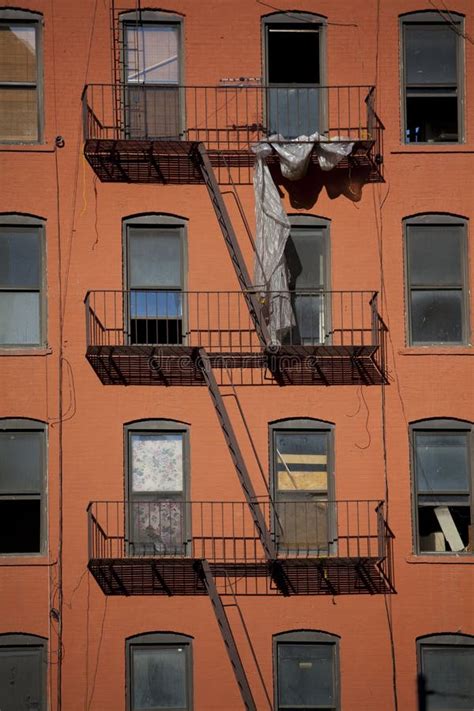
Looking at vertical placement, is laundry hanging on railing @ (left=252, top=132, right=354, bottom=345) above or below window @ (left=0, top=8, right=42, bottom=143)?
below

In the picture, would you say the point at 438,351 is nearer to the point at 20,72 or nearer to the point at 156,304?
the point at 156,304

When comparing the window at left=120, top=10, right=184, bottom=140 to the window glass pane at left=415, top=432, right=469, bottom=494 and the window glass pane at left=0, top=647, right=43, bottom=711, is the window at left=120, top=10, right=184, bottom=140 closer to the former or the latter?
the window glass pane at left=415, top=432, right=469, bottom=494

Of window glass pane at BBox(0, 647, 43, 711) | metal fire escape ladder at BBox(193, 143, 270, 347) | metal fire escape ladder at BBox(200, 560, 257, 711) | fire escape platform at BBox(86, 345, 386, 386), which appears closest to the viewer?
metal fire escape ladder at BBox(200, 560, 257, 711)

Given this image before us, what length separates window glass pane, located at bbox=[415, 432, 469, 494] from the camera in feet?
63.7

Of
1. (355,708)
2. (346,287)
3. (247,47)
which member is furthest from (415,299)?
(355,708)

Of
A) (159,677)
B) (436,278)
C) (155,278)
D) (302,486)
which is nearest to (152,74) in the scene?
(155,278)

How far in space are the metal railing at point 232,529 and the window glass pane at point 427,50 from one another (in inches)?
241

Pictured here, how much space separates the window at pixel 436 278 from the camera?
776 inches

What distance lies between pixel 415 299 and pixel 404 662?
5.01 m

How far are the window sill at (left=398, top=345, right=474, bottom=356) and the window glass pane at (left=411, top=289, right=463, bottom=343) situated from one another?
0.77 feet

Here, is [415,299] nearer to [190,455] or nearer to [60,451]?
[190,455]

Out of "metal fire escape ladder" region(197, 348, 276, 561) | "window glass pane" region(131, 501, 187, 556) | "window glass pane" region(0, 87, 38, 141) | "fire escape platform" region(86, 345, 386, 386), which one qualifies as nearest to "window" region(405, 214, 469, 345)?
"fire escape platform" region(86, 345, 386, 386)

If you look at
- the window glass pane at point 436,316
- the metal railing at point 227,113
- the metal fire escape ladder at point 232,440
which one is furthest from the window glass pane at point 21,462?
the window glass pane at point 436,316

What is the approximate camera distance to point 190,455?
19.2 metres
